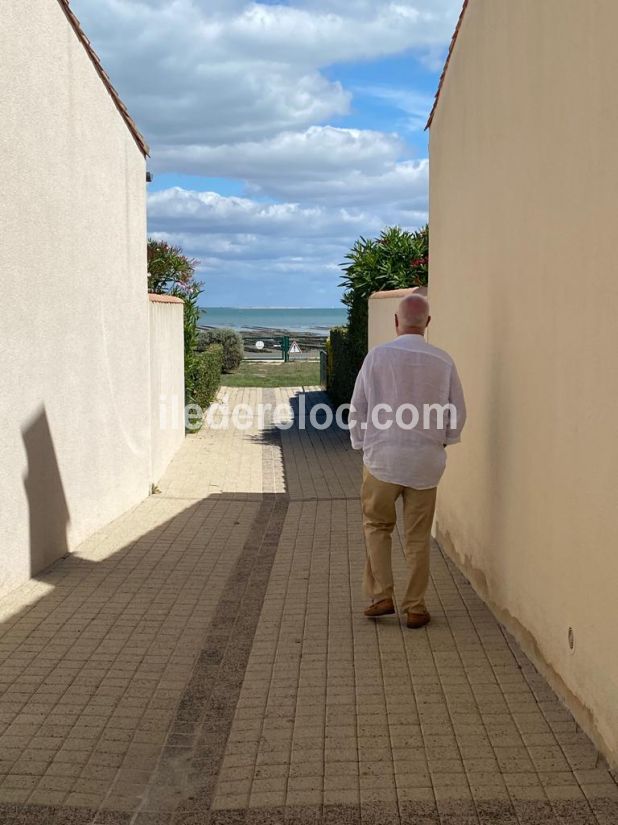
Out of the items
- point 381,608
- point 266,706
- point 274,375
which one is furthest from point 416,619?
point 274,375

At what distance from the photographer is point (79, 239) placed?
7.78m

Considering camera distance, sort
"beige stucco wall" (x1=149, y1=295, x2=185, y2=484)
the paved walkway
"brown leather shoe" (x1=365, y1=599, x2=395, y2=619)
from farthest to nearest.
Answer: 1. "beige stucco wall" (x1=149, y1=295, x2=185, y2=484)
2. "brown leather shoe" (x1=365, y1=599, x2=395, y2=619)
3. the paved walkway

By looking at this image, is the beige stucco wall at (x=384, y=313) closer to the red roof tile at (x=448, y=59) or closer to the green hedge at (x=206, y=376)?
the red roof tile at (x=448, y=59)

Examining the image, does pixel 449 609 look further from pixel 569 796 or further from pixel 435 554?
pixel 569 796

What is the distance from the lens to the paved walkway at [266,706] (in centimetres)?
338

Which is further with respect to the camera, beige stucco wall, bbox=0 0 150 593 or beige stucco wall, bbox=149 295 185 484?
beige stucco wall, bbox=149 295 185 484

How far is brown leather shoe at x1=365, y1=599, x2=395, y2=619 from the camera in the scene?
5.45 metres

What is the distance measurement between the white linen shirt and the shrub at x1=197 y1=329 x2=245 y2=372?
26035 millimetres

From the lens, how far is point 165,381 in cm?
1311

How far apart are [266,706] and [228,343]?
90.5ft

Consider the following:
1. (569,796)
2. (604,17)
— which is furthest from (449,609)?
(604,17)

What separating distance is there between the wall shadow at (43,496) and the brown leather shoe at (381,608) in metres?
2.52

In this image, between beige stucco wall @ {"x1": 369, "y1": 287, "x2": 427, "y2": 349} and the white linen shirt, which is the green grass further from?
the white linen shirt

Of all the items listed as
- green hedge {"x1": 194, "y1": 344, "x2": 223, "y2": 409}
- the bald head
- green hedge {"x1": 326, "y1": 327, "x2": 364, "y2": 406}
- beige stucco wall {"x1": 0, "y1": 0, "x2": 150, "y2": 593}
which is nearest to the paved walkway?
beige stucco wall {"x1": 0, "y1": 0, "x2": 150, "y2": 593}
